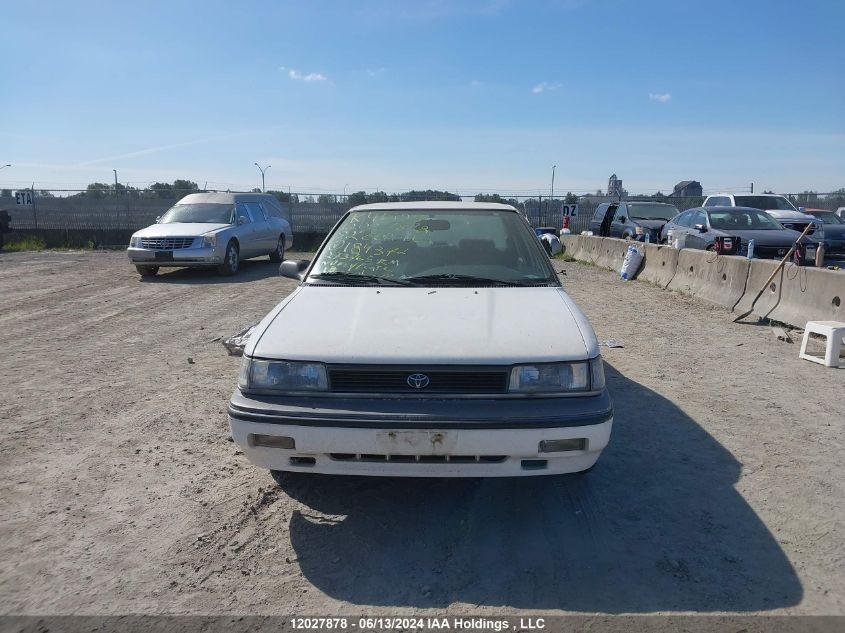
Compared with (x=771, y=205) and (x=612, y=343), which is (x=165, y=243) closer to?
(x=612, y=343)

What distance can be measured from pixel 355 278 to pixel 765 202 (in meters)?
15.9

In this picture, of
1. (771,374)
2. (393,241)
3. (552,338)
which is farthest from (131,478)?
(771,374)

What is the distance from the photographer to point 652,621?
258 centimetres

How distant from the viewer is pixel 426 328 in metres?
3.32

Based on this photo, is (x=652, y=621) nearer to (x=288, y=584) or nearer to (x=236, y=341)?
(x=288, y=584)

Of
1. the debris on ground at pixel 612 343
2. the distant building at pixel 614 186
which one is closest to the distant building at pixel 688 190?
the distant building at pixel 614 186

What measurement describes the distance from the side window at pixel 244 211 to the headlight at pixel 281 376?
11.8 meters

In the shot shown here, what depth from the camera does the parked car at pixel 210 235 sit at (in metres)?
12.8

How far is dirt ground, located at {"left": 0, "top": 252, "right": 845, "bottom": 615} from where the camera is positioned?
2.75 m

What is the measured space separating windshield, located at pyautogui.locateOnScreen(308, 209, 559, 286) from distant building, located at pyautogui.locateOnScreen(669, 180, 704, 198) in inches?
1068

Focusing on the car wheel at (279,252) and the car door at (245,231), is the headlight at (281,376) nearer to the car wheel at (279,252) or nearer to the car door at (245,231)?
the car door at (245,231)

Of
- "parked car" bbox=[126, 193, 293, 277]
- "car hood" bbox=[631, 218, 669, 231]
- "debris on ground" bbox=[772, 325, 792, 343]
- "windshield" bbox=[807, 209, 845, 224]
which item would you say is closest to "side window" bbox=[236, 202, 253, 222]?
"parked car" bbox=[126, 193, 293, 277]

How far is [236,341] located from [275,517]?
3335mm

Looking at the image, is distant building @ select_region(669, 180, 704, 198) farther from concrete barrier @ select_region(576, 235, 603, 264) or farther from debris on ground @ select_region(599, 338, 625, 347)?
debris on ground @ select_region(599, 338, 625, 347)
